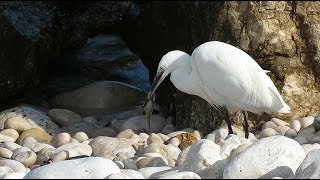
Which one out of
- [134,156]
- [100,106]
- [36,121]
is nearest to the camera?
[134,156]

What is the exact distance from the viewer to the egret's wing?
215 inches

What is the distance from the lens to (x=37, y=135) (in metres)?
6.50

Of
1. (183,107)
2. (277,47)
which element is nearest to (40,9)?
(183,107)

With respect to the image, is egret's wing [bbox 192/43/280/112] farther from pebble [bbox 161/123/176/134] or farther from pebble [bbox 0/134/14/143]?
pebble [bbox 0/134/14/143]

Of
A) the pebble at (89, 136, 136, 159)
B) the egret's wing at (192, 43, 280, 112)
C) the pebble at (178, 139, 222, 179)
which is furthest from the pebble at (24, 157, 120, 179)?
the egret's wing at (192, 43, 280, 112)

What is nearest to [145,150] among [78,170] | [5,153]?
[5,153]

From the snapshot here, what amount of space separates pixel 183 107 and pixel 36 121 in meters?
1.51

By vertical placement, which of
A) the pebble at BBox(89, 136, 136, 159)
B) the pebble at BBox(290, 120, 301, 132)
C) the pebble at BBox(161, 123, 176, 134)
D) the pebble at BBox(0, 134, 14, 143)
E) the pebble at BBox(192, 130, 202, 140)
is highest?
the pebble at BBox(290, 120, 301, 132)

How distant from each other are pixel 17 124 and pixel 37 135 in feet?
1.10

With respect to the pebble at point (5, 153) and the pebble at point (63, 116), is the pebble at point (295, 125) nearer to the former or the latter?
the pebble at point (63, 116)

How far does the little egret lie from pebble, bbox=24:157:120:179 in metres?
2.08

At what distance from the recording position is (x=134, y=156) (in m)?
5.52

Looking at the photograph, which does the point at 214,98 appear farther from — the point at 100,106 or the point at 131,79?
the point at 131,79

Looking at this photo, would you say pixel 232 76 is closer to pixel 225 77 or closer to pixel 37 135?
pixel 225 77
